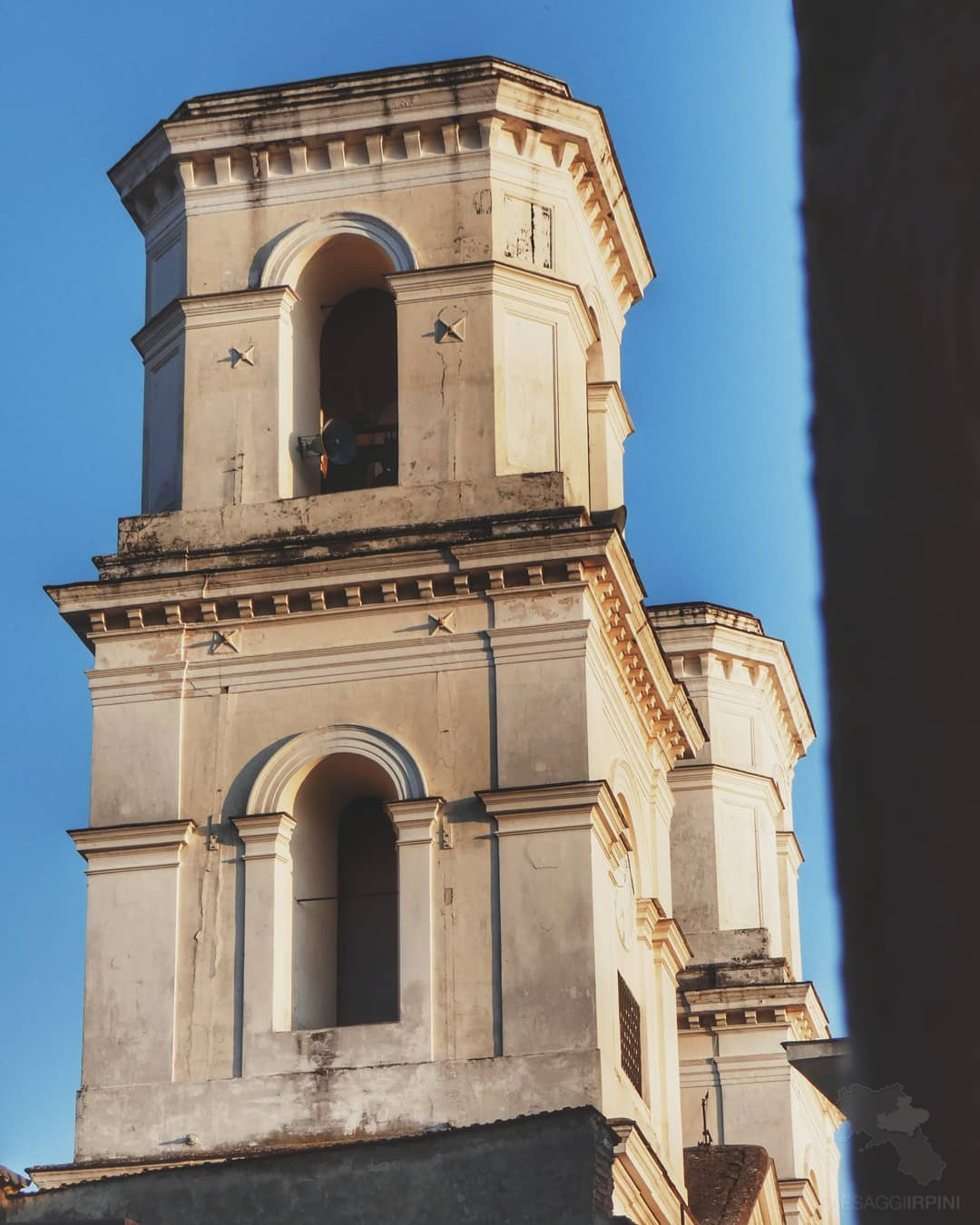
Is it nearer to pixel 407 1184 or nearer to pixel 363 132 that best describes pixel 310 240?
pixel 363 132

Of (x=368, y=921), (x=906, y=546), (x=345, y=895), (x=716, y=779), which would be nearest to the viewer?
(x=906, y=546)

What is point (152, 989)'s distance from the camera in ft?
54.2

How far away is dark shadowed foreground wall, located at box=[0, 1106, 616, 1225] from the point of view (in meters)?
12.9

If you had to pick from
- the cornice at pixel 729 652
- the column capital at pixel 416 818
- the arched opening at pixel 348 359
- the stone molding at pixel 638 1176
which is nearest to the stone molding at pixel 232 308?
the arched opening at pixel 348 359

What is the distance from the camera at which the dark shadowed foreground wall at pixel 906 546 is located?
5.76ft

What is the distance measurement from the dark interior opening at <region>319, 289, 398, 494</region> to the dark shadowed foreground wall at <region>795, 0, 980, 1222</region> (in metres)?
17.0

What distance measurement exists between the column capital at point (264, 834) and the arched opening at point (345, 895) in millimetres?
258

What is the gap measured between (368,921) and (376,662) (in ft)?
6.17

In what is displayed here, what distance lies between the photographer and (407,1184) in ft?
43.0

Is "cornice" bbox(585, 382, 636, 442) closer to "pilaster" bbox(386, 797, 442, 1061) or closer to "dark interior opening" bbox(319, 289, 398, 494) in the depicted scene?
"dark interior opening" bbox(319, 289, 398, 494)

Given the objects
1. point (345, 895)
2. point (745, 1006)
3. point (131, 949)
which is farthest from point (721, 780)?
point (131, 949)

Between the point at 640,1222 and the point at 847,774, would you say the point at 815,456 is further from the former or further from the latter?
the point at 640,1222

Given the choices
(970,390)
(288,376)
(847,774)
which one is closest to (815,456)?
(970,390)

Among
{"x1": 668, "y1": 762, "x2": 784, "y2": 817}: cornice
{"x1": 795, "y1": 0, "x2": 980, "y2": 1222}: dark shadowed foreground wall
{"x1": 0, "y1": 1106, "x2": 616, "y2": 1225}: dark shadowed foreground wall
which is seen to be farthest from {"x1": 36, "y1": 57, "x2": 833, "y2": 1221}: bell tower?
{"x1": 795, "y1": 0, "x2": 980, "y2": 1222}: dark shadowed foreground wall
